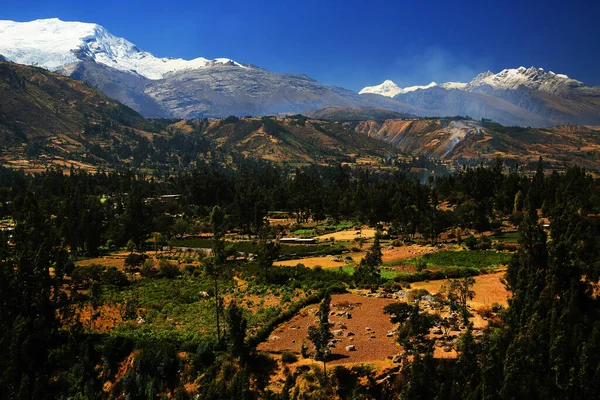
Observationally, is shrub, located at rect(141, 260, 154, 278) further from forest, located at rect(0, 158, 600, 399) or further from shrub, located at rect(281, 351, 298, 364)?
shrub, located at rect(281, 351, 298, 364)

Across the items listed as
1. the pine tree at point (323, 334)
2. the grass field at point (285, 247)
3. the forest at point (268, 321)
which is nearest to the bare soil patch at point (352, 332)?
the forest at point (268, 321)

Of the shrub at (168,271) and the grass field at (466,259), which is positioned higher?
the grass field at (466,259)

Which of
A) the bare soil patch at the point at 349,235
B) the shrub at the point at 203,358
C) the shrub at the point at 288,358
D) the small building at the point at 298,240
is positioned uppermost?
the bare soil patch at the point at 349,235

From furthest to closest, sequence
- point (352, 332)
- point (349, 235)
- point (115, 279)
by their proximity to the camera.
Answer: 1. point (349, 235)
2. point (115, 279)
3. point (352, 332)

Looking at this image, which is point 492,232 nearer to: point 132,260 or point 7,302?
point 132,260

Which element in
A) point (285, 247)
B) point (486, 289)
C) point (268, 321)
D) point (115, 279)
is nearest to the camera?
point (268, 321)

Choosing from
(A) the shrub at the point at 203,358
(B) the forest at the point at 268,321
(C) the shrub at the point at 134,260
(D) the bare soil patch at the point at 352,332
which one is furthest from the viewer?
(C) the shrub at the point at 134,260

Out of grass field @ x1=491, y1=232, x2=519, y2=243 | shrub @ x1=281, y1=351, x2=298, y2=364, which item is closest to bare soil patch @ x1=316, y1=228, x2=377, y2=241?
grass field @ x1=491, y1=232, x2=519, y2=243

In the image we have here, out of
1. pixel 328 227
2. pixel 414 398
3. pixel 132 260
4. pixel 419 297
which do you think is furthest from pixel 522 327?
pixel 328 227

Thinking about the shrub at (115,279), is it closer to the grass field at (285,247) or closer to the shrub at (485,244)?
the grass field at (285,247)

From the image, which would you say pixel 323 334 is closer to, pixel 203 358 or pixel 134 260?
pixel 203 358

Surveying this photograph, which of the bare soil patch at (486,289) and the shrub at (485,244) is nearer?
the bare soil patch at (486,289)

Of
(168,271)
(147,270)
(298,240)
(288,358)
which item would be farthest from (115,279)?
(298,240)

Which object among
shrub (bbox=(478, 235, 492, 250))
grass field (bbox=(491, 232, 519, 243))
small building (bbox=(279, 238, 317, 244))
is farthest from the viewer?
small building (bbox=(279, 238, 317, 244))
